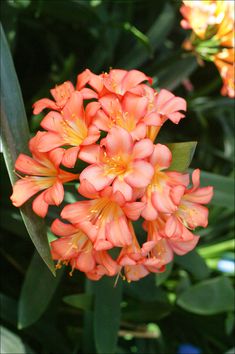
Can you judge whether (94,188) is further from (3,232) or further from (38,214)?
(3,232)

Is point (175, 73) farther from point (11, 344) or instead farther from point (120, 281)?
point (11, 344)

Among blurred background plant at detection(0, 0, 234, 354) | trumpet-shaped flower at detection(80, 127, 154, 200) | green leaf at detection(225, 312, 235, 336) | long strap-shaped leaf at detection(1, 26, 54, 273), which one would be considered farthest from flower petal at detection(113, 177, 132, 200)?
green leaf at detection(225, 312, 235, 336)

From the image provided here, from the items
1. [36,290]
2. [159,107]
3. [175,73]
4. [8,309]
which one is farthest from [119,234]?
[175,73]

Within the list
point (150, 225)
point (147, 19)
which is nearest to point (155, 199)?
point (150, 225)

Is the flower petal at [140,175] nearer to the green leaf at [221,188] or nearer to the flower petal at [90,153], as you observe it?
the flower petal at [90,153]

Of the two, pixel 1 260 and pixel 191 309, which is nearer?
pixel 191 309

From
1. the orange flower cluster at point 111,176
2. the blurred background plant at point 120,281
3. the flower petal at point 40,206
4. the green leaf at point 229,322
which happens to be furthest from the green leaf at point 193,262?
the flower petal at point 40,206
